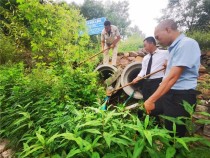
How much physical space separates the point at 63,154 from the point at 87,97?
206cm

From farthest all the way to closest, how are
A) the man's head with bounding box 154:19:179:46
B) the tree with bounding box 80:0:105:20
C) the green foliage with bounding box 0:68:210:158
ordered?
the tree with bounding box 80:0:105:20, the man's head with bounding box 154:19:179:46, the green foliage with bounding box 0:68:210:158

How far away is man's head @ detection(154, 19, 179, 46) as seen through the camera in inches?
112

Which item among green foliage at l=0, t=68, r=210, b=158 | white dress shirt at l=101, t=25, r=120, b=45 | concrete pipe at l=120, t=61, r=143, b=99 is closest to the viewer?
green foliage at l=0, t=68, r=210, b=158

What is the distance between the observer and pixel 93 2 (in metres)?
22.6

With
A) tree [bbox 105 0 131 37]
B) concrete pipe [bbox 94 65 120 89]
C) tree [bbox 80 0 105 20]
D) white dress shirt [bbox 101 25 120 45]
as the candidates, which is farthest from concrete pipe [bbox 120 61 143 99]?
tree [bbox 105 0 131 37]

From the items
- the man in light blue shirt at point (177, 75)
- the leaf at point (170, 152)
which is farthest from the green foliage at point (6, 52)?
the leaf at point (170, 152)

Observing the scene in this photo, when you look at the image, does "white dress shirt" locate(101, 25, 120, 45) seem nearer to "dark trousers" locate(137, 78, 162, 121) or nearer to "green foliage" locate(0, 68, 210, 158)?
"dark trousers" locate(137, 78, 162, 121)

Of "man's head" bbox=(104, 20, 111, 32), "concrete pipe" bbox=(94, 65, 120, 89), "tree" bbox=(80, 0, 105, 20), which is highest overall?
"tree" bbox=(80, 0, 105, 20)

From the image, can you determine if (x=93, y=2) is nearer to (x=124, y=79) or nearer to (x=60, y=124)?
(x=124, y=79)

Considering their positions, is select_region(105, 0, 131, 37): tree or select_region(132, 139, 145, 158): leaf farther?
select_region(105, 0, 131, 37): tree

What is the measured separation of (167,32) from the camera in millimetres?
2867

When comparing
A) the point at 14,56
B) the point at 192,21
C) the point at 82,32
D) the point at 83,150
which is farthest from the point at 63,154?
the point at 192,21

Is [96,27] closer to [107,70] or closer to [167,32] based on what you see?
[107,70]

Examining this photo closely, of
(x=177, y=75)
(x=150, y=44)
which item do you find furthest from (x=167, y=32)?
(x=150, y=44)
